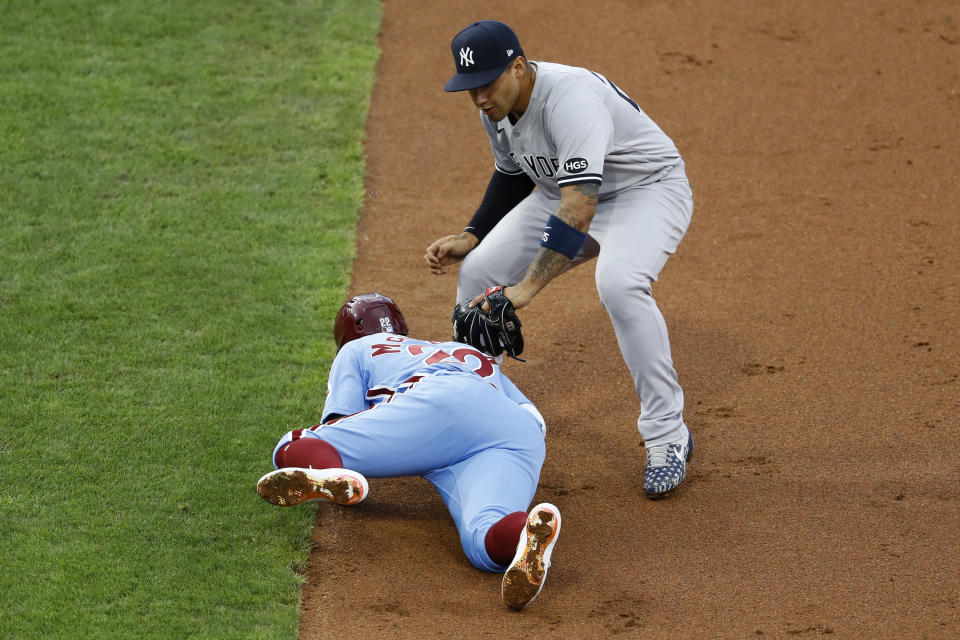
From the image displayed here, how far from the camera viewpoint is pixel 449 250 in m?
5.12

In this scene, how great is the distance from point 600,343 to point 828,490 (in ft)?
5.52

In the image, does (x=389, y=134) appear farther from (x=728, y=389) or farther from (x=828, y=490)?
(x=828, y=490)

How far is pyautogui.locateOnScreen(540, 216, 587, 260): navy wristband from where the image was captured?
4.39 meters

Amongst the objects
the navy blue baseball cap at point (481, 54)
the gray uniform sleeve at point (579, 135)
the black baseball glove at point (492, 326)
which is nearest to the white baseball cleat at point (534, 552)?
the black baseball glove at point (492, 326)

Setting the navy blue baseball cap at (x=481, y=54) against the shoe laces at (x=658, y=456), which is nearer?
the navy blue baseball cap at (x=481, y=54)

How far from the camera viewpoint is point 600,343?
6.02 m

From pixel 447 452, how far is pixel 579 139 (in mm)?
1309

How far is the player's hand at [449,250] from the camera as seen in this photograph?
5.11 meters

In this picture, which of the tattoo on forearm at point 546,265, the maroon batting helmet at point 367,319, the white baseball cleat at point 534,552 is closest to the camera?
the white baseball cleat at point 534,552

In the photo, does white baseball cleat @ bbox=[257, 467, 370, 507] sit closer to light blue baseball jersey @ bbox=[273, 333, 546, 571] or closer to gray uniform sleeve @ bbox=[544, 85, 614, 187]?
light blue baseball jersey @ bbox=[273, 333, 546, 571]

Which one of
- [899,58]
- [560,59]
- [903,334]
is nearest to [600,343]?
[903,334]

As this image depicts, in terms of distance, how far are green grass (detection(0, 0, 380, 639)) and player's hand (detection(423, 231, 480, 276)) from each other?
87 centimetres

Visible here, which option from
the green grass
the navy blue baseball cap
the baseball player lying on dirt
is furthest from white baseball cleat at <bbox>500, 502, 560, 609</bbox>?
the navy blue baseball cap

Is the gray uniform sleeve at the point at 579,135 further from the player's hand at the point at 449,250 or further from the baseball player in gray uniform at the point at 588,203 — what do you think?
the player's hand at the point at 449,250
